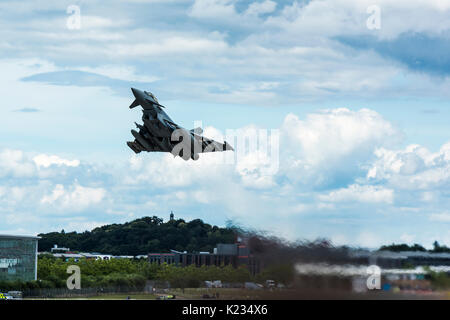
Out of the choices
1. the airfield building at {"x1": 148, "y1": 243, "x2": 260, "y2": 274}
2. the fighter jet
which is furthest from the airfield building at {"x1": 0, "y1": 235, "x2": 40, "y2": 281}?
the fighter jet

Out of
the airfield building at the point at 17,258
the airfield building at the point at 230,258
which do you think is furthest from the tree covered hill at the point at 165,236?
the airfield building at the point at 17,258

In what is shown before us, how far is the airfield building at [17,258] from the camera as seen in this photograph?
5468 inches

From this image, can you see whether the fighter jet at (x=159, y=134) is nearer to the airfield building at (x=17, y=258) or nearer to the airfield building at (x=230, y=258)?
the airfield building at (x=230, y=258)

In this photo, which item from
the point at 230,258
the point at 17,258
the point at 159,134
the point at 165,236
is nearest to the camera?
the point at 159,134

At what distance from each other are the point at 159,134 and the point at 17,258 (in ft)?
275

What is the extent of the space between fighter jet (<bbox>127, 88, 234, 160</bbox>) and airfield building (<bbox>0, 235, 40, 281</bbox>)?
7705 centimetres

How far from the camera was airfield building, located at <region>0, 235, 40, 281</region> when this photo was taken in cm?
13888

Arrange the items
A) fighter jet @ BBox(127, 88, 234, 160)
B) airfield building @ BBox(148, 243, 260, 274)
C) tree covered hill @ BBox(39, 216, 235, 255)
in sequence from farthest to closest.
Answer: tree covered hill @ BBox(39, 216, 235, 255), fighter jet @ BBox(127, 88, 234, 160), airfield building @ BBox(148, 243, 260, 274)

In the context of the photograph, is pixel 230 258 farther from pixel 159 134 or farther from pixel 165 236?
pixel 165 236

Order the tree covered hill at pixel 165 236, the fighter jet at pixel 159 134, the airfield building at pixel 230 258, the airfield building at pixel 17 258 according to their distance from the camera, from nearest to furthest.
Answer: the airfield building at pixel 230 258 < the fighter jet at pixel 159 134 < the tree covered hill at pixel 165 236 < the airfield building at pixel 17 258

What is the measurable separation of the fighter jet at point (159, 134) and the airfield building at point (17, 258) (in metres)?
77.1

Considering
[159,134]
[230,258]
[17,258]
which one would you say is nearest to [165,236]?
[17,258]

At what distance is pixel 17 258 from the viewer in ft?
467

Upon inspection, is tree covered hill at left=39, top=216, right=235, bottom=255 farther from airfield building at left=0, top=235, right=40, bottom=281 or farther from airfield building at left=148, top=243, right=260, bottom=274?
airfield building at left=0, top=235, right=40, bottom=281
